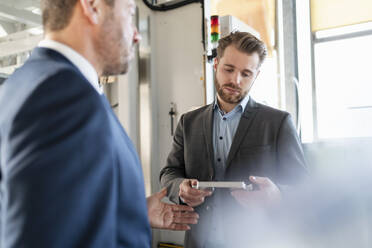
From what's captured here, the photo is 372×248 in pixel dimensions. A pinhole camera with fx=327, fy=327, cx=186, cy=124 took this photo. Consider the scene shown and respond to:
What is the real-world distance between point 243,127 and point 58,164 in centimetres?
98

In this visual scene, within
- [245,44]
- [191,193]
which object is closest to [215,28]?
[245,44]

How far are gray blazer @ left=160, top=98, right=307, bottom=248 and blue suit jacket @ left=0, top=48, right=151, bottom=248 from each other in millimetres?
801

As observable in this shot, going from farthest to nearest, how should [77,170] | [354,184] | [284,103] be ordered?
[284,103] → [354,184] → [77,170]

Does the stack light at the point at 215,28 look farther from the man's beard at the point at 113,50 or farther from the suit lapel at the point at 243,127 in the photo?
the man's beard at the point at 113,50

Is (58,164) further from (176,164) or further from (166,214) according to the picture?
(176,164)

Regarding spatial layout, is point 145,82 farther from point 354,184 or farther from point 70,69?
point 70,69

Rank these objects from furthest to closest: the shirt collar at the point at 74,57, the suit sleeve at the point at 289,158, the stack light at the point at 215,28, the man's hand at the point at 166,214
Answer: the stack light at the point at 215,28 → the suit sleeve at the point at 289,158 → the man's hand at the point at 166,214 → the shirt collar at the point at 74,57

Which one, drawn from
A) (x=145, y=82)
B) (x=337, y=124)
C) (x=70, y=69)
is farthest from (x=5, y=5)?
(x=337, y=124)

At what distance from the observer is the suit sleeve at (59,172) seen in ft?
1.58

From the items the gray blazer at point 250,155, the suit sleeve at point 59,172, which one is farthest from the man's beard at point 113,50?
the gray blazer at point 250,155

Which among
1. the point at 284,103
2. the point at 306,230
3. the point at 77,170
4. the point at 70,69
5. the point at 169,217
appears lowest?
the point at 306,230

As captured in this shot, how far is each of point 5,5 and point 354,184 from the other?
6.64 ft

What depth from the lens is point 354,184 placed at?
1.32 meters

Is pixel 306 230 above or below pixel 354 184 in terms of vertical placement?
below
